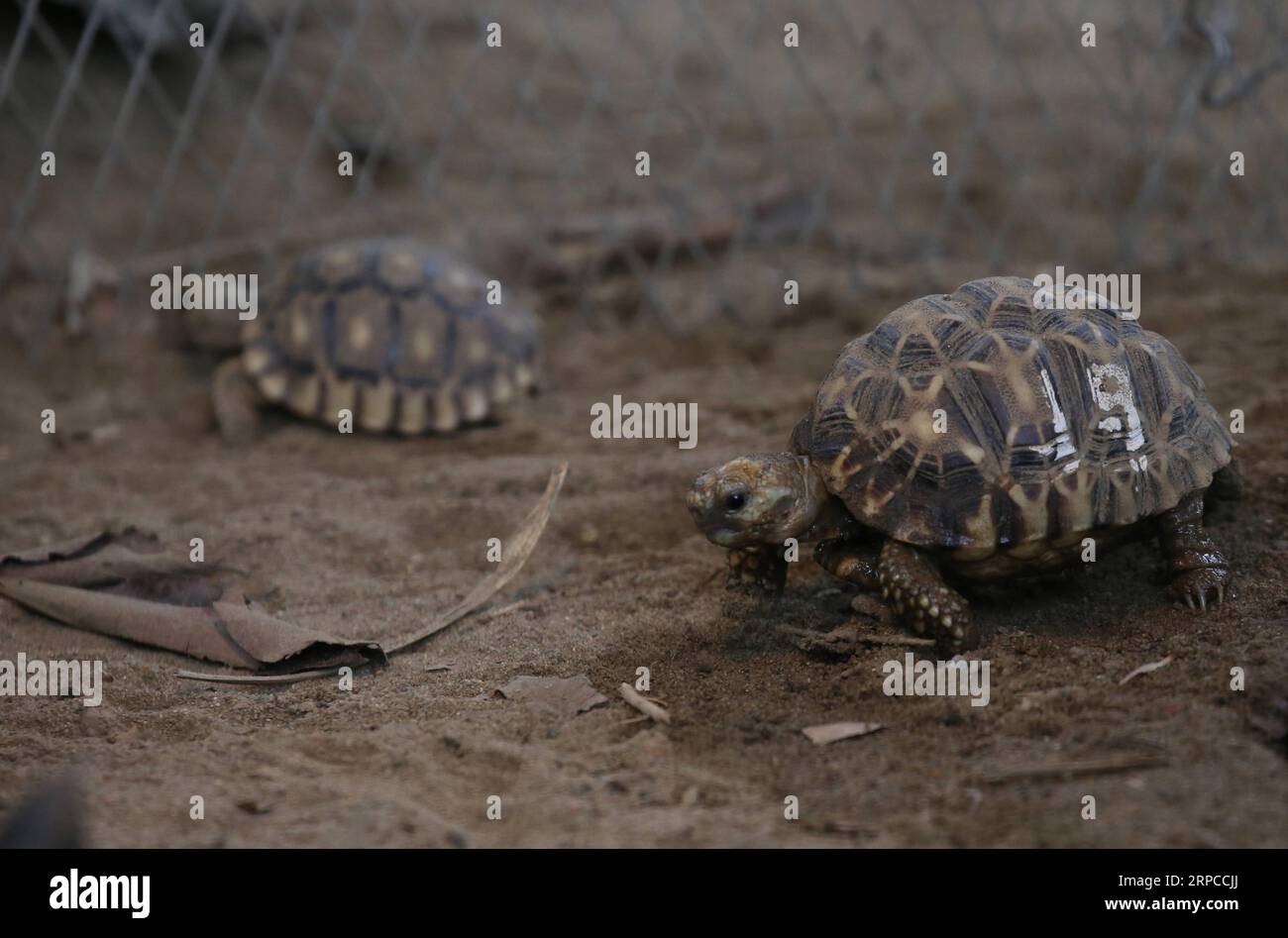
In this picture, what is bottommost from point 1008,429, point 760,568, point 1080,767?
point 1080,767

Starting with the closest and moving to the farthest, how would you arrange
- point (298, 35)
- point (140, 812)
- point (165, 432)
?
1. point (140, 812)
2. point (165, 432)
3. point (298, 35)

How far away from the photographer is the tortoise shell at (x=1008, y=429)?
275 centimetres

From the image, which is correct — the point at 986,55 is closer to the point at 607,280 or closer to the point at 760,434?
the point at 607,280

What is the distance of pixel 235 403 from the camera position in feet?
17.1

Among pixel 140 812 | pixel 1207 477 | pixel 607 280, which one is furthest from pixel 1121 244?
pixel 140 812

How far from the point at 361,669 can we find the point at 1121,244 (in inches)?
174

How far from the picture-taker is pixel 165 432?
5.21 meters

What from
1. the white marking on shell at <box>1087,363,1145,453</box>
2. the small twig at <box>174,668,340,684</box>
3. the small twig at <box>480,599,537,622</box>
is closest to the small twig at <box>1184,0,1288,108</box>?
the white marking on shell at <box>1087,363,1145,453</box>

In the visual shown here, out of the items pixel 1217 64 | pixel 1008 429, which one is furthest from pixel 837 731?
pixel 1217 64

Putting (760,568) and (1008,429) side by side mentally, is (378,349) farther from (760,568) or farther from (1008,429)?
(1008,429)

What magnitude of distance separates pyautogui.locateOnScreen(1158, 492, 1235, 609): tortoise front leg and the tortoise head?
0.88 metres

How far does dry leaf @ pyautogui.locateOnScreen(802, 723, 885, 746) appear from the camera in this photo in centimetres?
256

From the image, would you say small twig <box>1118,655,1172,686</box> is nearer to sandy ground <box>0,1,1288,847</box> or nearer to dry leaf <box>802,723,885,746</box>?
sandy ground <box>0,1,1288,847</box>

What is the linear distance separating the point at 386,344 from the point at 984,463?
10.7 ft
